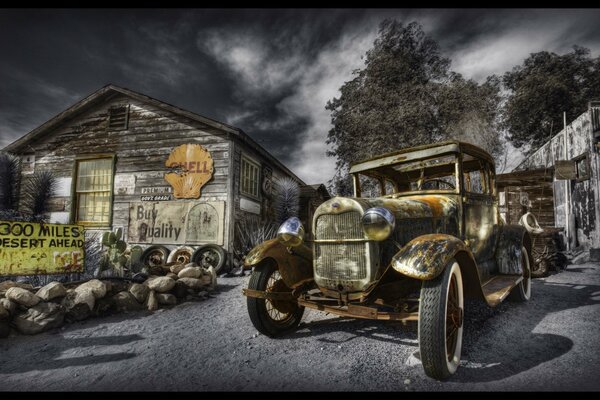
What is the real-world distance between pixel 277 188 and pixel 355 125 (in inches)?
283

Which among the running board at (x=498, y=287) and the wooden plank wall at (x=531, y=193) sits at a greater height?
the wooden plank wall at (x=531, y=193)

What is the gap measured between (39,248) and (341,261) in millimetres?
4271

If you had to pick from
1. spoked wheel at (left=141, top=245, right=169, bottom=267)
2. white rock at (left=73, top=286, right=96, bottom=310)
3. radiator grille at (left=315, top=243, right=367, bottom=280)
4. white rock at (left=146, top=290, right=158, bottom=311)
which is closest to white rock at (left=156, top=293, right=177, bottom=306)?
white rock at (left=146, top=290, right=158, bottom=311)

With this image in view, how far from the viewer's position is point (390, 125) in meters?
16.2

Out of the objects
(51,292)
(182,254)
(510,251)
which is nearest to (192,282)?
(51,292)

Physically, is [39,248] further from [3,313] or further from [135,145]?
[135,145]

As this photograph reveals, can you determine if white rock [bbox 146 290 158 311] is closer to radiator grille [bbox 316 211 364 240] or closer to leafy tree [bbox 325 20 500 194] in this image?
radiator grille [bbox 316 211 364 240]

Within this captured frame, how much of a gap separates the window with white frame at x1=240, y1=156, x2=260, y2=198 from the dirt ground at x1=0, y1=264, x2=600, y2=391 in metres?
5.33

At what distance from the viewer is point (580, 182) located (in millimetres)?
9109

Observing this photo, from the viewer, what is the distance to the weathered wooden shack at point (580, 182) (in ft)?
27.4

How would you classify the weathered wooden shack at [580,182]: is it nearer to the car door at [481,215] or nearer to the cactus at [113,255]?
the car door at [481,215]

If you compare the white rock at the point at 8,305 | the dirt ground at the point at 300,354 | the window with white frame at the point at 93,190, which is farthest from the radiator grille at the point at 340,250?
the window with white frame at the point at 93,190

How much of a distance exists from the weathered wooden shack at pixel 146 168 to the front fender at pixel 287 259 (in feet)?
15.2

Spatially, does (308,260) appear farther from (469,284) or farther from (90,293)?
(90,293)
